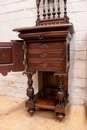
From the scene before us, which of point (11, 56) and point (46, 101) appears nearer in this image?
point (11, 56)

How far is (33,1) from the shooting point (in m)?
1.35

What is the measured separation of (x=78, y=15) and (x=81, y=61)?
44cm

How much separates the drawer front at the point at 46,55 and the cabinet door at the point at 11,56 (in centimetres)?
9

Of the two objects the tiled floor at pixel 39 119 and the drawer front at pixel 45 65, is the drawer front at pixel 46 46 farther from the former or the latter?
the tiled floor at pixel 39 119

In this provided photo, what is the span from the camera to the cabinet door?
99cm

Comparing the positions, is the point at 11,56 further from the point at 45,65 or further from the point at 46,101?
the point at 46,101

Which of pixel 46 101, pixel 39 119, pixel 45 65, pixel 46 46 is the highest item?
pixel 46 46

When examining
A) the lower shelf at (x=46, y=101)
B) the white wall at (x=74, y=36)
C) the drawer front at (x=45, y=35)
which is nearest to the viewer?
the drawer front at (x=45, y=35)

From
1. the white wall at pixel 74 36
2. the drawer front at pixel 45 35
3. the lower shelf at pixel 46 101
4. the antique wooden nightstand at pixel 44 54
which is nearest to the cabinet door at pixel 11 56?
the antique wooden nightstand at pixel 44 54

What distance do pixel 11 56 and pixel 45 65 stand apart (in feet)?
0.93

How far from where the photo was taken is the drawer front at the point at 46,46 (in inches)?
37.5

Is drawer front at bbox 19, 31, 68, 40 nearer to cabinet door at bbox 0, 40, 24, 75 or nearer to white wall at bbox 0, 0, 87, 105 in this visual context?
cabinet door at bbox 0, 40, 24, 75

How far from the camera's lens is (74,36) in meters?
1.26

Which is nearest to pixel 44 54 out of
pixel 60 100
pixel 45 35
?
pixel 45 35
